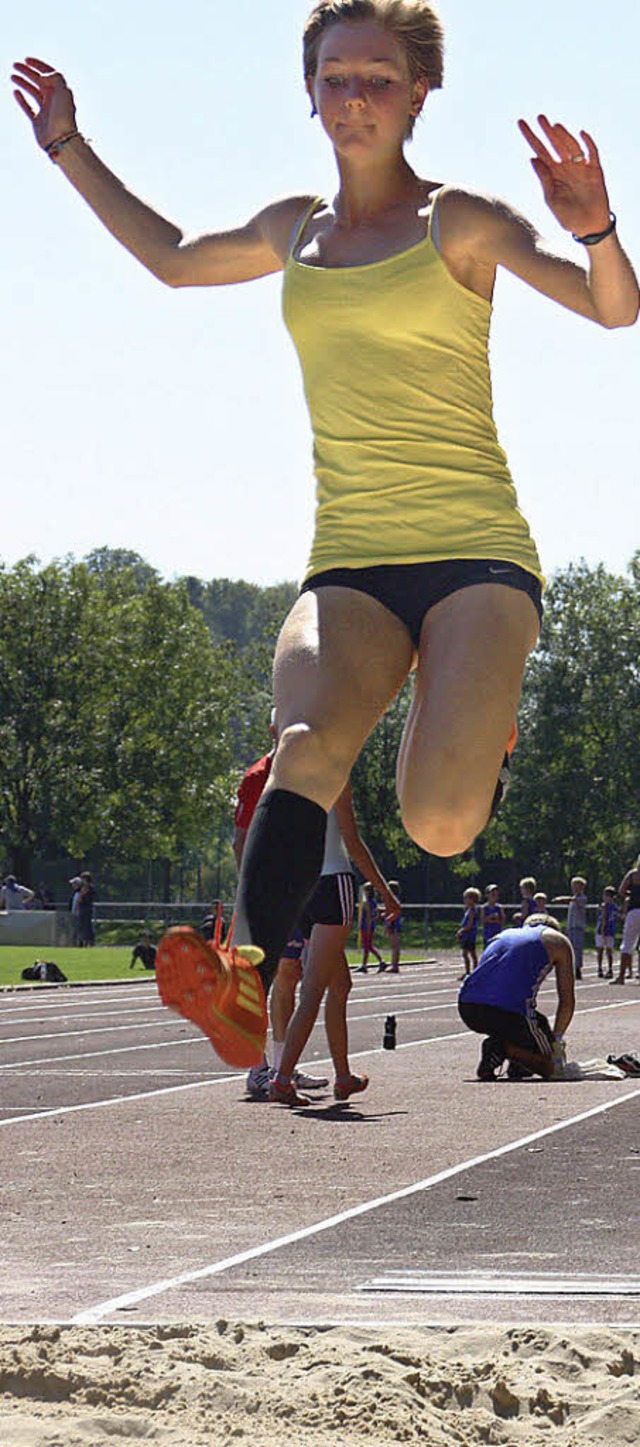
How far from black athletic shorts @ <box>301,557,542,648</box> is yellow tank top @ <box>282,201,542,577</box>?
A: 0.06 ft

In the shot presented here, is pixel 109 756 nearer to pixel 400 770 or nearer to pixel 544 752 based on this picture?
pixel 544 752

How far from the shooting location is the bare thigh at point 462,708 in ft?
14.0

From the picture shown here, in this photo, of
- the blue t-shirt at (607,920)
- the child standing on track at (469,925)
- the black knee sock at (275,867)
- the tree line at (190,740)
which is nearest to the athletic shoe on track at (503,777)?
the black knee sock at (275,867)

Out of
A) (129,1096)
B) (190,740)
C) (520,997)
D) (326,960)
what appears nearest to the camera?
(326,960)

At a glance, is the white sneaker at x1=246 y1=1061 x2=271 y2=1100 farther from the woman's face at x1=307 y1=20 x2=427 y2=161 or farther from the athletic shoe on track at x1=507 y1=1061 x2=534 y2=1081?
the woman's face at x1=307 y1=20 x2=427 y2=161

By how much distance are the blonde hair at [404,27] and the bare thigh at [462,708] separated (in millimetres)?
1075

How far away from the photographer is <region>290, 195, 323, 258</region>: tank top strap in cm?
471

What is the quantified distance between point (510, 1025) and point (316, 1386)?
862cm

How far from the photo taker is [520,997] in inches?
544

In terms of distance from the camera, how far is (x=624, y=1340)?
6.13 metres

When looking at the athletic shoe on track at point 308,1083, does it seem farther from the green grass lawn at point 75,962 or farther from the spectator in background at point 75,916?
the spectator in background at point 75,916

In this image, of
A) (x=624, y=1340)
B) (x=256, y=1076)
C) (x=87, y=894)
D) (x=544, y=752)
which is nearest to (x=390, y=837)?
(x=544, y=752)

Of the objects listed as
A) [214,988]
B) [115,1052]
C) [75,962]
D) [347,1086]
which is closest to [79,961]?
[75,962]

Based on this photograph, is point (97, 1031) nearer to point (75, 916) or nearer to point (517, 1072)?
point (517, 1072)
